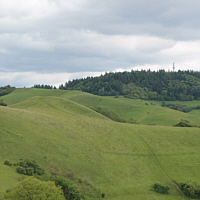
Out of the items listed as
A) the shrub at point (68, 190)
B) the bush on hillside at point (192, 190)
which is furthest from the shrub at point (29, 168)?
the bush on hillside at point (192, 190)

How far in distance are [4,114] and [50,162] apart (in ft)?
74.2

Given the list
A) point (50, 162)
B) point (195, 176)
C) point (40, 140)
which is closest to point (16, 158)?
point (50, 162)

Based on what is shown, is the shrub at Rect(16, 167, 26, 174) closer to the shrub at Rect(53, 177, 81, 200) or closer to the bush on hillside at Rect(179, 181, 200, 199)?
the shrub at Rect(53, 177, 81, 200)

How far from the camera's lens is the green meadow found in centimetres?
4109

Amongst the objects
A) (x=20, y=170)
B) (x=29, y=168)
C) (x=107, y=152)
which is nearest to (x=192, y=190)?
(x=107, y=152)

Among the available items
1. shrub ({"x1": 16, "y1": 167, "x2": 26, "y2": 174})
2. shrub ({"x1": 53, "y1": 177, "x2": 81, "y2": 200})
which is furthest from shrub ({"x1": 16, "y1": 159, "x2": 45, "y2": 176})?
shrub ({"x1": 53, "y1": 177, "x2": 81, "y2": 200})

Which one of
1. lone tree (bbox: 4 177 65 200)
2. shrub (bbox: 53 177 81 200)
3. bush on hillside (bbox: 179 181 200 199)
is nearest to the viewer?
lone tree (bbox: 4 177 65 200)

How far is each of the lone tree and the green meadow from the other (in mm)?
4081

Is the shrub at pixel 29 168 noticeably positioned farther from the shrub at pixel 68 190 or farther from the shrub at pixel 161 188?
the shrub at pixel 161 188

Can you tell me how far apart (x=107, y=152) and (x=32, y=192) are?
3487cm

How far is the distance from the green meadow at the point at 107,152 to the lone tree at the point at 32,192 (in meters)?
4.08

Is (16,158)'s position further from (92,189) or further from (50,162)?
(92,189)

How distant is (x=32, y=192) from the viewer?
2388cm

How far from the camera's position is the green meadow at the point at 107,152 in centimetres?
4109
